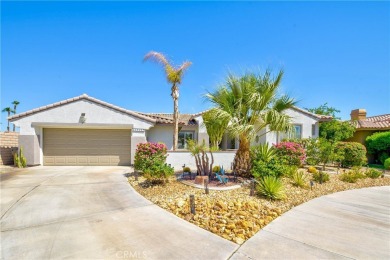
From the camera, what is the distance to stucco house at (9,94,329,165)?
12.3m

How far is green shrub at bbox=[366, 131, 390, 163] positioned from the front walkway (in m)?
11.7

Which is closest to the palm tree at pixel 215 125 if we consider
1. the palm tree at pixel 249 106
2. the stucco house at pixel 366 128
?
the palm tree at pixel 249 106

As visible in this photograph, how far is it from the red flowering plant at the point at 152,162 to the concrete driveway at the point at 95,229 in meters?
1.12

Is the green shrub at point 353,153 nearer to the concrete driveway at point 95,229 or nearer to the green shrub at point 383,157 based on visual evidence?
the green shrub at point 383,157

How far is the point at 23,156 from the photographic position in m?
12.1

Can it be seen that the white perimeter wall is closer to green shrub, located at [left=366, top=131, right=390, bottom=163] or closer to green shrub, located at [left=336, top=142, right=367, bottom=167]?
green shrub, located at [left=336, top=142, right=367, bottom=167]

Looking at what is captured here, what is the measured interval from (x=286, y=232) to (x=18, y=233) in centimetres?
577

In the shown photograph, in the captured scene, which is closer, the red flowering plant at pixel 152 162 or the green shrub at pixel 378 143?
the red flowering plant at pixel 152 162

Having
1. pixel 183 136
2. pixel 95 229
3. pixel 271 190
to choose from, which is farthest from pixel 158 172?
pixel 183 136

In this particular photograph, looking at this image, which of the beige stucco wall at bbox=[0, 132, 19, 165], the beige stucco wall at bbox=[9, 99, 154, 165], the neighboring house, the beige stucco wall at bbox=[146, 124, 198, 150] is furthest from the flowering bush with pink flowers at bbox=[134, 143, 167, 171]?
the neighboring house

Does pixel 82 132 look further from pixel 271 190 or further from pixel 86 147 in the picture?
pixel 271 190

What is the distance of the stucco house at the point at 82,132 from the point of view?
12266 mm

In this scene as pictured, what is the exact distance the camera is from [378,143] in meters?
15.0

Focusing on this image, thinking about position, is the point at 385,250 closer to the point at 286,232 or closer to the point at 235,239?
the point at 286,232
